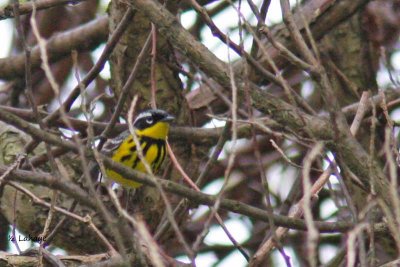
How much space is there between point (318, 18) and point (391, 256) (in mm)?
1502

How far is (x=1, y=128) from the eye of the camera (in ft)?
17.8

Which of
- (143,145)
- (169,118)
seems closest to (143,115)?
(169,118)

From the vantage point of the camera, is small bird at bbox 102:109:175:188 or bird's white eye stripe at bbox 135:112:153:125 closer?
bird's white eye stripe at bbox 135:112:153:125

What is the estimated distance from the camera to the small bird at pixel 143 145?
510 centimetres

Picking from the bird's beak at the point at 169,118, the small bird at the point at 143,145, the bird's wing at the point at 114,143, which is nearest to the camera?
the bird's beak at the point at 169,118

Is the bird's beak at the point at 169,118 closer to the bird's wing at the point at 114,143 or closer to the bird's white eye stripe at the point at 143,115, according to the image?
the bird's white eye stripe at the point at 143,115

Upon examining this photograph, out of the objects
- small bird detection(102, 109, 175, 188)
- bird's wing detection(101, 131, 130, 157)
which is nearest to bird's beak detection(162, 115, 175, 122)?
small bird detection(102, 109, 175, 188)

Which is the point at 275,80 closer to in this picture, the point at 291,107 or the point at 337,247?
the point at 291,107

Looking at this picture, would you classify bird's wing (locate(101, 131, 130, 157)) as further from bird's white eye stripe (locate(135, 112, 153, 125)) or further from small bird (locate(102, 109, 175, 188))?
bird's white eye stripe (locate(135, 112, 153, 125))

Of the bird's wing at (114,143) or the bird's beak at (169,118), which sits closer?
the bird's beak at (169,118)

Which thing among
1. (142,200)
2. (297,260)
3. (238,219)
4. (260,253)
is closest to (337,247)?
(297,260)

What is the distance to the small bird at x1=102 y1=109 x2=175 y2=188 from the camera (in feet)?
16.7

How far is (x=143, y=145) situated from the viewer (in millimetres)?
5406

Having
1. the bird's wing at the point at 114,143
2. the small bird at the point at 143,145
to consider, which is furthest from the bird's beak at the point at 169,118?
the bird's wing at the point at 114,143
